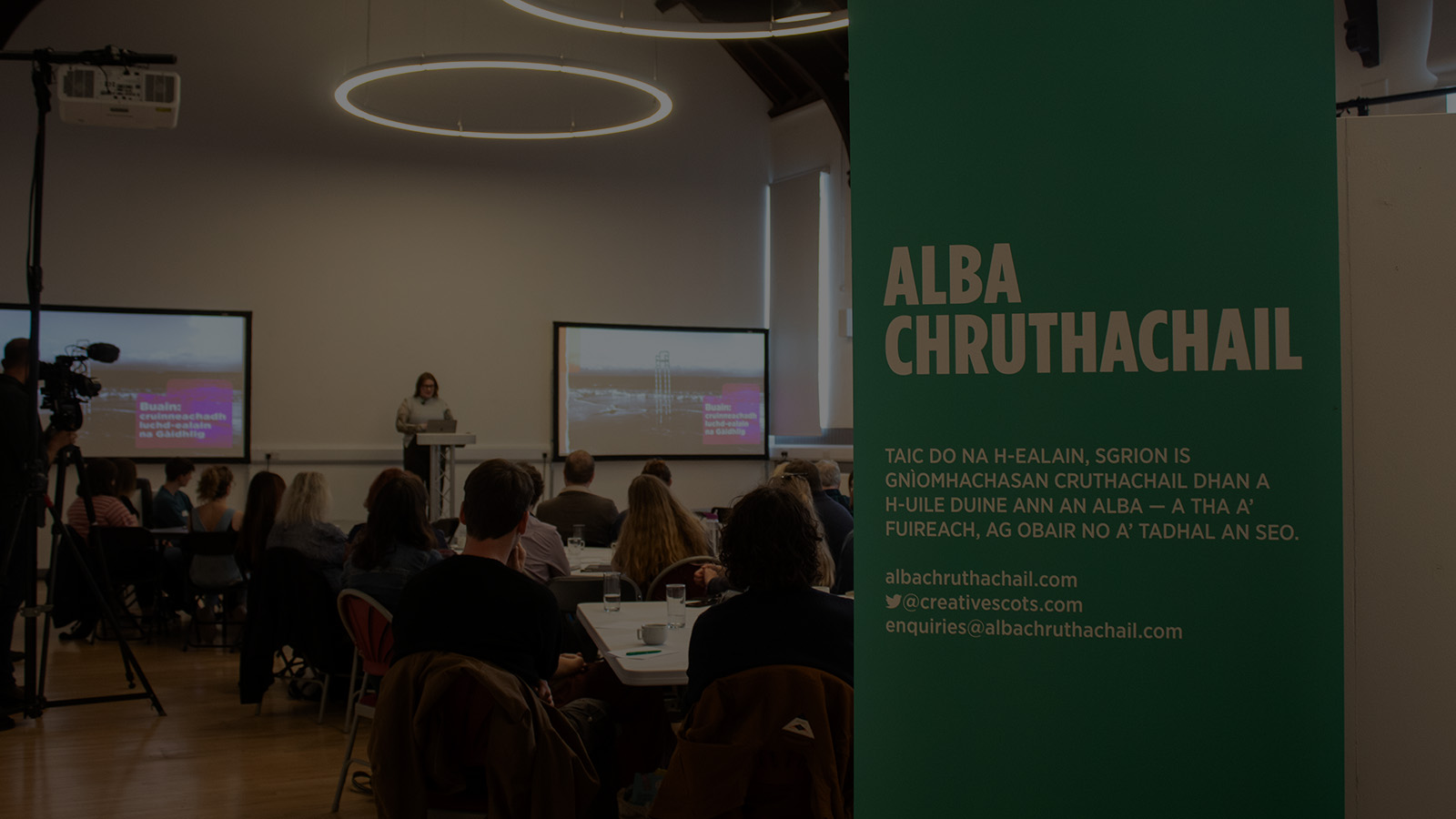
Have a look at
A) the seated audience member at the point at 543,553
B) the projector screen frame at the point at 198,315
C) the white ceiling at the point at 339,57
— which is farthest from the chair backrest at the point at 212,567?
→ the white ceiling at the point at 339,57

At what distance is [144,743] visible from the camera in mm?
4637

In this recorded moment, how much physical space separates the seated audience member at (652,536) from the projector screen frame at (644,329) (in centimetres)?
639

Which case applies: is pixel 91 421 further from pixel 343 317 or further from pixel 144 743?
pixel 144 743

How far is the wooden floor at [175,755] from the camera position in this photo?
3.86m

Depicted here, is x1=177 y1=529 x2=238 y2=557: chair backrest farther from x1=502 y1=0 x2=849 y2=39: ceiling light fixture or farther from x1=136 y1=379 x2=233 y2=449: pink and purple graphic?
x1=502 y1=0 x2=849 y2=39: ceiling light fixture

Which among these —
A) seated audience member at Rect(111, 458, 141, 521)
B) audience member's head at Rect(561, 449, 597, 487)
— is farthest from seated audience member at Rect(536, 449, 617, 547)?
seated audience member at Rect(111, 458, 141, 521)

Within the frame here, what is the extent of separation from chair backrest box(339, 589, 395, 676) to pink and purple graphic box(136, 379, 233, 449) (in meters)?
6.70

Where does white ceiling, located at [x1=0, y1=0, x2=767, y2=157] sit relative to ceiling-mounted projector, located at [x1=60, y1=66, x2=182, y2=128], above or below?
above

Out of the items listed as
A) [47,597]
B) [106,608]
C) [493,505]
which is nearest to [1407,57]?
[493,505]

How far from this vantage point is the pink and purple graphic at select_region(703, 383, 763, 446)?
11297mm

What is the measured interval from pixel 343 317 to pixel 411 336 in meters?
0.67

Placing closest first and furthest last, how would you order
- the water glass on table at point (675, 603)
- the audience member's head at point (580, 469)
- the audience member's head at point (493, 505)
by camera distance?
the audience member's head at point (493, 505) < the water glass on table at point (675, 603) < the audience member's head at point (580, 469)

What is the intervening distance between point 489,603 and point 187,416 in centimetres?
840

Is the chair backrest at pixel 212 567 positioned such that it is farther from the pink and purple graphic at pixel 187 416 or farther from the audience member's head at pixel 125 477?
the pink and purple graphic at pixel 187 416
